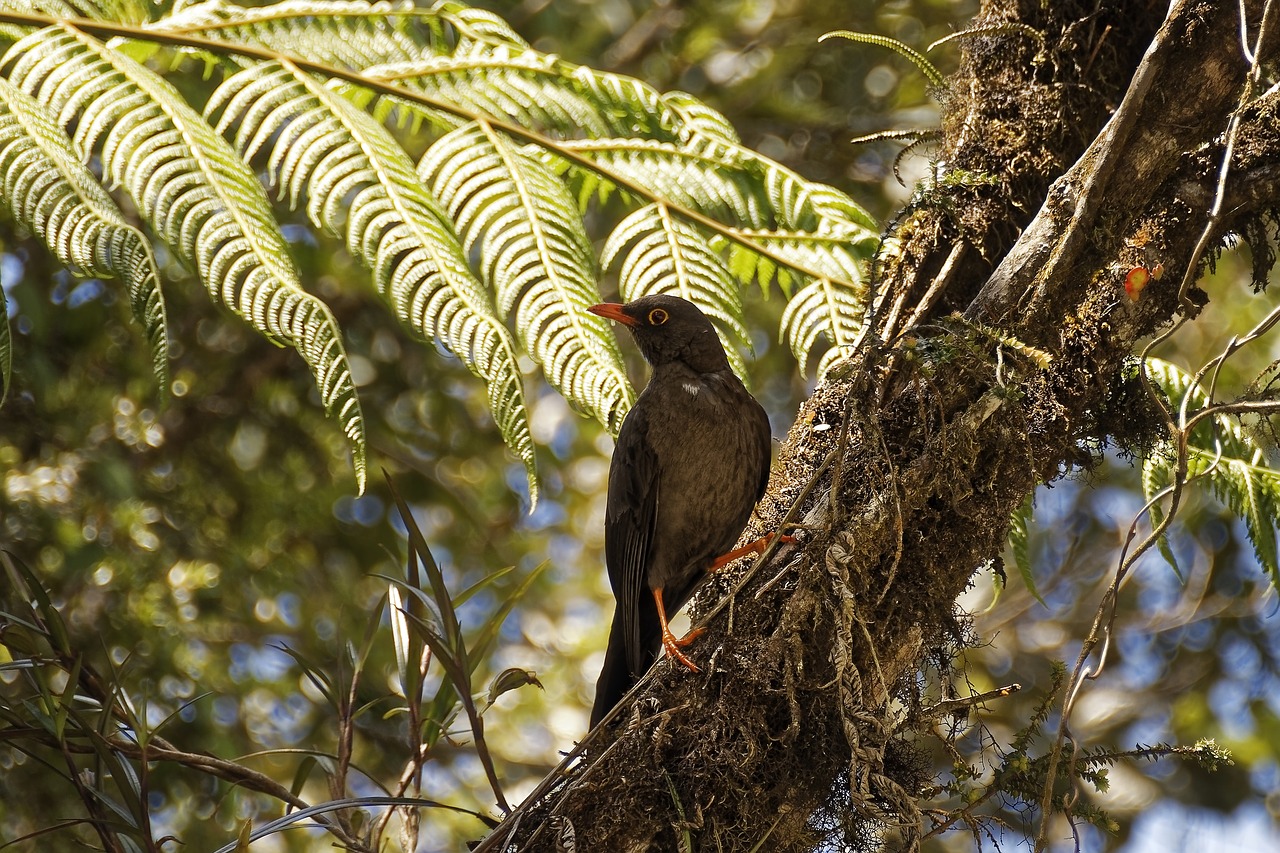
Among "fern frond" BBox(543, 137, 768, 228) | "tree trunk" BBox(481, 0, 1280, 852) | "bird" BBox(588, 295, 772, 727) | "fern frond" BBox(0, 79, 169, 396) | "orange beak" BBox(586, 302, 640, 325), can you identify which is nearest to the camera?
"tree trunk" BBox(481, 0, 1280, 852)

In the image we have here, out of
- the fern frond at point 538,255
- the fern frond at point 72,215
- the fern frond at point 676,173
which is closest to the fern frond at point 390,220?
the fern frond at point 538,255

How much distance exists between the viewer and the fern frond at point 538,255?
3150mm

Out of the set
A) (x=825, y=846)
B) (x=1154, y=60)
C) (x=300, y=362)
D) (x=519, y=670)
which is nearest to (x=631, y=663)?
(x=519, y=670)

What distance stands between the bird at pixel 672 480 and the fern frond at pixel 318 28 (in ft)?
3.41

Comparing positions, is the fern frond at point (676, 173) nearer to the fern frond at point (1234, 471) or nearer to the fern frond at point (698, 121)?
the fern frond at point (698, 121)

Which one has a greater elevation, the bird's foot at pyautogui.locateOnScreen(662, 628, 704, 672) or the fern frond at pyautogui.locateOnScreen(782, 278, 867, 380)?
the fern frond at pyautogui.locateOnScreen(782, 278, 867, 380)

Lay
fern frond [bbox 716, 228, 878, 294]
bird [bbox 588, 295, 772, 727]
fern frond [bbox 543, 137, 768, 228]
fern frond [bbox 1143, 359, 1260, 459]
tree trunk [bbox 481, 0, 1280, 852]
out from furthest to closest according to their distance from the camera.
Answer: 1. bird [bbox 588, 295, 772, 727]
2. fern frond [bbox 543, 137, 768, 228]
3. fern frond [bbox 716, 228, 878, 294]
4. fern frond [bbox 1143, 359, 1260, 459]
5. tree trunk [bbox 481, 0, 1280, 852]

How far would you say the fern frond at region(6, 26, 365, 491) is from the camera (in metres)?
2.88

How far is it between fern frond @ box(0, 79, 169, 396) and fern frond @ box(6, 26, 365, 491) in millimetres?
116

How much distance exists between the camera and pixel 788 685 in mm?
2436

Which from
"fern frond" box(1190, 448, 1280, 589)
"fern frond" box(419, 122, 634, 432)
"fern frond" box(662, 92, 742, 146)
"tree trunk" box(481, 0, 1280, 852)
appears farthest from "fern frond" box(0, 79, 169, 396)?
"fern frond" box(1190, 448, 1280, 589)

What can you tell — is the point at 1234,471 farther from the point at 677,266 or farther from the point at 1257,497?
the point at 677,266

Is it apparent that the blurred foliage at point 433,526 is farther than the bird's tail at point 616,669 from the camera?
Yes

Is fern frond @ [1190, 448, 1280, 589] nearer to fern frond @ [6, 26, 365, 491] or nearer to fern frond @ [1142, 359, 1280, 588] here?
fern frond @ [1142, 359, 1280, 588]
